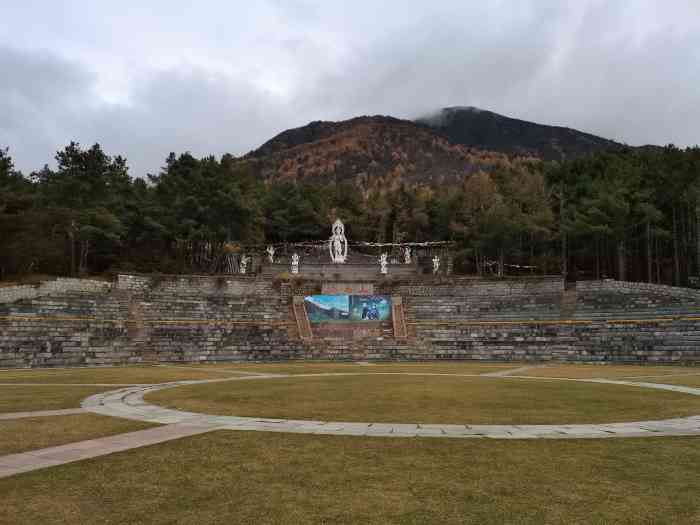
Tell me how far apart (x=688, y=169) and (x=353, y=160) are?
14328cm

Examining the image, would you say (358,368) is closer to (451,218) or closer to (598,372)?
(598,372)

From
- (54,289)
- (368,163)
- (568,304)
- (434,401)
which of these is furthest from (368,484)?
(368,163)

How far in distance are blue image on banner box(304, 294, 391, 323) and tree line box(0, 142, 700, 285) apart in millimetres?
17403

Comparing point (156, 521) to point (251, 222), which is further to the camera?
point (251, 222)

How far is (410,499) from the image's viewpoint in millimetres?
5012

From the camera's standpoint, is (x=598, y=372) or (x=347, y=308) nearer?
(x=598, y=372)

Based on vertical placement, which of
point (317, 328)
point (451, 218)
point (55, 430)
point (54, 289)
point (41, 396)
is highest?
point (451, 218)

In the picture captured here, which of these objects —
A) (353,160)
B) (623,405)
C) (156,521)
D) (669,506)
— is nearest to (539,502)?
(669,506)

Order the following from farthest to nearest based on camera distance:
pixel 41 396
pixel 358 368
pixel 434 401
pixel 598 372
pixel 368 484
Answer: pixel 358 368, pixel 598 372, pixel 41 396, pixel 434 401, pixel 368 484

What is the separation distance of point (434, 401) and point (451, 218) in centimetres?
5260

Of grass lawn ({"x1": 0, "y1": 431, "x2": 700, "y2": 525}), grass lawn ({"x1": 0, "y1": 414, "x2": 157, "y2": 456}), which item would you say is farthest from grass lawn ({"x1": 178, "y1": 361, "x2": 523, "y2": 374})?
grass lawn ({"x1": 0, "y1": 431, "x2": 700, "y2": 525})

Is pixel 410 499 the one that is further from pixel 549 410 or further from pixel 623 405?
pixel 623 405

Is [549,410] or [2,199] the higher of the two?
[2,199]

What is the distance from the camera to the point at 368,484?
5461 mm
